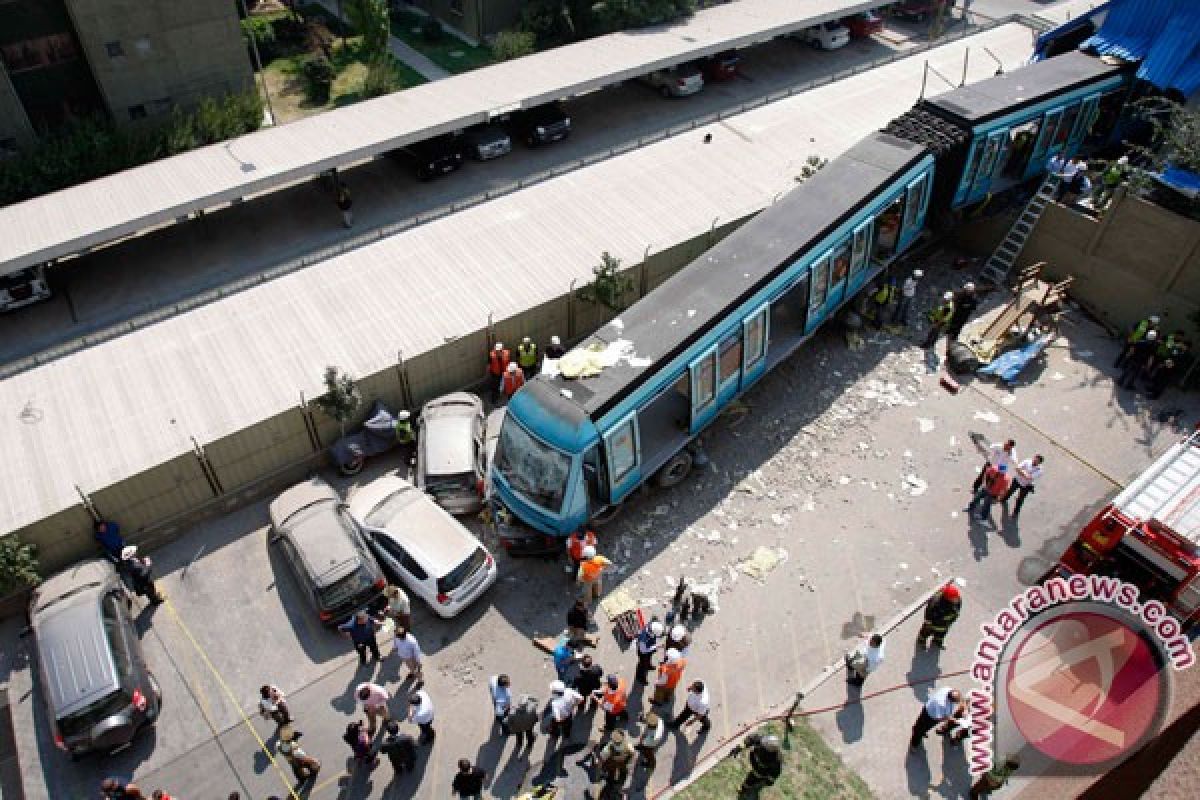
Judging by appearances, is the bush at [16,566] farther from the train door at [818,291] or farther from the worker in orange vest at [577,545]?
the train door at [818,291]

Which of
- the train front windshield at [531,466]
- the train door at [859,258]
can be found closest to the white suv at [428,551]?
the train front windshield at [531,466]

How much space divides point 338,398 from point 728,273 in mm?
8803

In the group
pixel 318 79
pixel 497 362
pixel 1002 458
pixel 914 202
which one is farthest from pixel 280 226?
pixel 1002 458

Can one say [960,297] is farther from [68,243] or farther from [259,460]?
[68,243]

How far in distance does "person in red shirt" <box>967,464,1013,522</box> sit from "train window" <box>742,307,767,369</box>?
5.31 m

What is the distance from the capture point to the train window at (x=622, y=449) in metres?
15.6

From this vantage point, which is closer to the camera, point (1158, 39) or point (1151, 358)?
point (1151, 358)

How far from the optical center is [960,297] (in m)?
21.2

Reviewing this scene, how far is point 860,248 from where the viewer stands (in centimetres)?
2044

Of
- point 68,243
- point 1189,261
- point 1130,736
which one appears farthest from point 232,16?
point 1130,736

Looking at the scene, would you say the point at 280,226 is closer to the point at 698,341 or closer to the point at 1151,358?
the point at 698,341

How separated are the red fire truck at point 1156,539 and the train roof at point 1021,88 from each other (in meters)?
10.9

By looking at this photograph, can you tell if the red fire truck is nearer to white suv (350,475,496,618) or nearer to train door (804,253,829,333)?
train door (804,253,829,333)

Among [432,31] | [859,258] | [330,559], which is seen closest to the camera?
[330,559]
